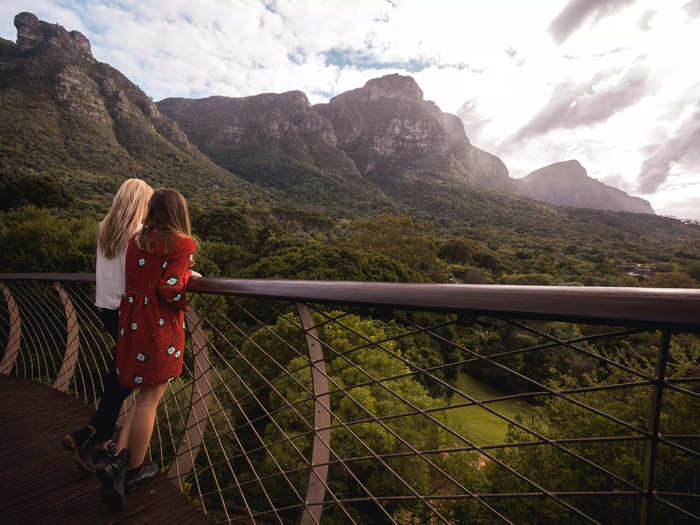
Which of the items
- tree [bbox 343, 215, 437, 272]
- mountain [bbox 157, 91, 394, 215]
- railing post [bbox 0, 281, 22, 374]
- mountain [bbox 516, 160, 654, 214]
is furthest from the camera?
mountain [bbox 516, 160, 654, 214]

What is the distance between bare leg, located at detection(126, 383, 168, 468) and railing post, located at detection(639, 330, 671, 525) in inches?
62.0

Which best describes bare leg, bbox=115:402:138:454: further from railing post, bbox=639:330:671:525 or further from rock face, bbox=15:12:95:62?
rock face, bbox=15:12:95:62

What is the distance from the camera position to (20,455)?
175 cm

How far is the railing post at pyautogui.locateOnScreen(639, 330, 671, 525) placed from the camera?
21.1 inches

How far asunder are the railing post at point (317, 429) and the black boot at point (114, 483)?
886 millimetres

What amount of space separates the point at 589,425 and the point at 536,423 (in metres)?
1.49

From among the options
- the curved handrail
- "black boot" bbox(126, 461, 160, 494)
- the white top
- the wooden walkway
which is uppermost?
the curved handrail

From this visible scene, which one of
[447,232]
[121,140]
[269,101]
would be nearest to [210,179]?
[121,140]

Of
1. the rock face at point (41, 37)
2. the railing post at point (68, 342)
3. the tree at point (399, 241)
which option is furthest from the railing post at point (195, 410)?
the rock face at point (41, 37)

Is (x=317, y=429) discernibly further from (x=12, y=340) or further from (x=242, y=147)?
(x=242, y=147)

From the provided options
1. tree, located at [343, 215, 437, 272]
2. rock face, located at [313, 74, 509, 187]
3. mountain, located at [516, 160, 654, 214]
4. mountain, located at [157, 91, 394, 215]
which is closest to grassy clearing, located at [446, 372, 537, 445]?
tree, located at [343, 215, 437, 272]

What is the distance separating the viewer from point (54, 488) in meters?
1.54

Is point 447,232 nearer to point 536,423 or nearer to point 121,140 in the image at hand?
point 536,423

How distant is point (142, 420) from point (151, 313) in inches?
18.9
